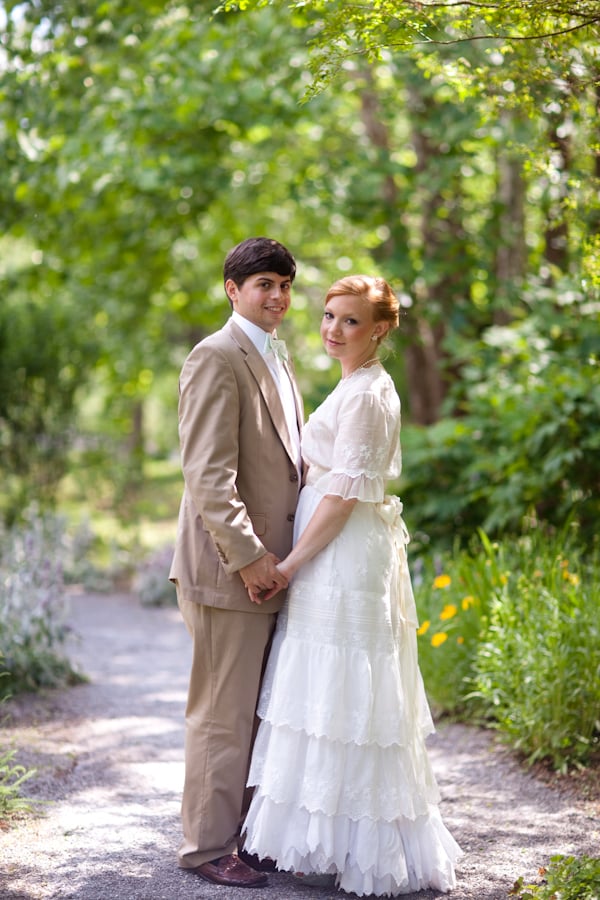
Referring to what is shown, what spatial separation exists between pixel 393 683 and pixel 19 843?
1.41m

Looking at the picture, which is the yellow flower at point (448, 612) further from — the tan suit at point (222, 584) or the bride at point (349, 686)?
the tan suit at point (222, 584)

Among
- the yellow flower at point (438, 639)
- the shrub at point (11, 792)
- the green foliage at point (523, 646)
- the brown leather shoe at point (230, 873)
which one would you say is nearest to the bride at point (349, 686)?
the brown leather shoe at point (230, 873)

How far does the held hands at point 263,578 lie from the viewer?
3.01 meters

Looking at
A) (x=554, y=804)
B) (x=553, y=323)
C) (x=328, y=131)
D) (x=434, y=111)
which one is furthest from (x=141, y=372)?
(x=554, y=804)

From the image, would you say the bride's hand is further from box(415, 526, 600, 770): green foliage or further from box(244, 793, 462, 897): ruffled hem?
box(415, 526, 600, 770): green foliage

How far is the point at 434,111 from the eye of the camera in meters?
7.88

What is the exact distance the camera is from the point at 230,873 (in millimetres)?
3086

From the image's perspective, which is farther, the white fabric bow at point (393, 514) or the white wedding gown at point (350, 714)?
the white fabric bow at point (393, 514)

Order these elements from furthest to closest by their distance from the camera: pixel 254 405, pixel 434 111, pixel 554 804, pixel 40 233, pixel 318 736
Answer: pixel 40 233
pixel 434 111
pixel 554 804
pixel 254 405
pixel 318 736

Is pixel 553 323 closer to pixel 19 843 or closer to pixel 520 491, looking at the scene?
pixel 520 491

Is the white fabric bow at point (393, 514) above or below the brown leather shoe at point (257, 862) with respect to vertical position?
above

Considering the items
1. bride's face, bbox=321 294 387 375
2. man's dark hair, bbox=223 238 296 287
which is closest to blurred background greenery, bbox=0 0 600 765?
man's dark hair, bbox=223 238 296 287

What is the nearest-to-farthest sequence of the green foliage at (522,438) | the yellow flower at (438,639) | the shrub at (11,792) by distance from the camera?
the shrub at (11,792) → the yellow flower at (438,639) → the green foliage at (522,438)

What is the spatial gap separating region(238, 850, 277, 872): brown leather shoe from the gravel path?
5cm
